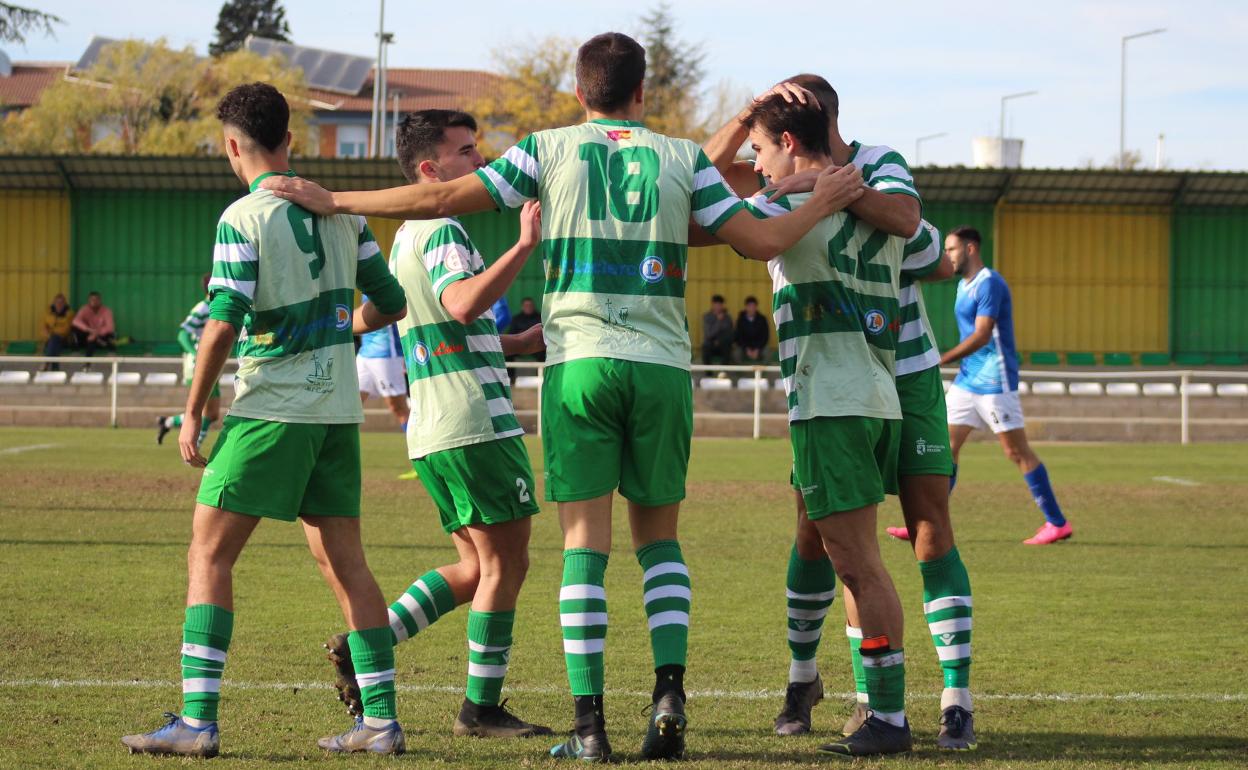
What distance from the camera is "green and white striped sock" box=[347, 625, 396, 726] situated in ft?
15.7

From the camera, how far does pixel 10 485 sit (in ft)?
46.0

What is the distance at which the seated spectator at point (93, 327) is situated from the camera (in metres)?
31.5

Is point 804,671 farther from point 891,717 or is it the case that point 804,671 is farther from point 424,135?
point 424,135

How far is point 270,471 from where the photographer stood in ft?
15.3

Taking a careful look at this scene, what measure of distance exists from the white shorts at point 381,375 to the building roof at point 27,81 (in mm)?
67703

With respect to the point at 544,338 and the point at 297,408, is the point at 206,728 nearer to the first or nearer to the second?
the point at 297,408

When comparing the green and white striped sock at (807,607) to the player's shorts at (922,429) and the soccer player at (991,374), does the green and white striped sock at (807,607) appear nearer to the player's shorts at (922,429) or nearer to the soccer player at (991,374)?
the player's shorts at (922,429)

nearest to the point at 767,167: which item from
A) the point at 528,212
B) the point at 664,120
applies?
the point at 528,212

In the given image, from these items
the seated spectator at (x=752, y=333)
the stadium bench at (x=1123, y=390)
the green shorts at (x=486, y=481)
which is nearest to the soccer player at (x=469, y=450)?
the green shorts at (x=486, y=481)

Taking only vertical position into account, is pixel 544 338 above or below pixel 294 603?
above

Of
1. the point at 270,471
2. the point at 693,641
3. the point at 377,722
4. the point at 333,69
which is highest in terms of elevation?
the point at 333,69

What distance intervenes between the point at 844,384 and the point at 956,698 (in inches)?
45.6

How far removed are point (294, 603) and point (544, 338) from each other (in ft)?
11.7

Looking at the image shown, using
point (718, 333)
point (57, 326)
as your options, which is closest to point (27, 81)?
point (57, 326)
